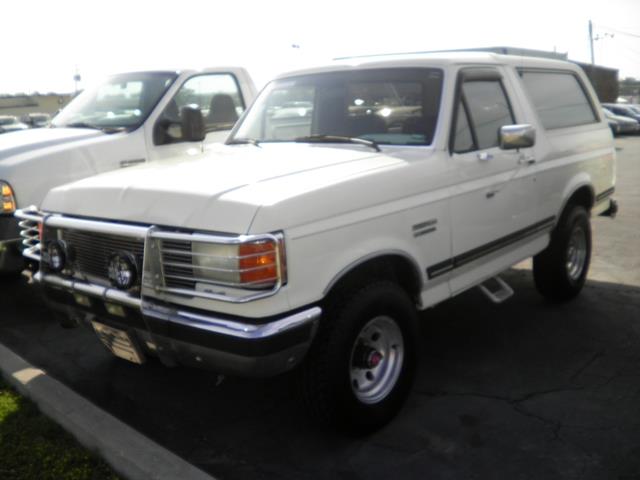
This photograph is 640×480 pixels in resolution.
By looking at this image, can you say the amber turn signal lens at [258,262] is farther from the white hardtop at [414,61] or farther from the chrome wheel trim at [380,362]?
the white hardtop at [414,61]

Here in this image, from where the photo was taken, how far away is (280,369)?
3037mm

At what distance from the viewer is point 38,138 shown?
6117 mm

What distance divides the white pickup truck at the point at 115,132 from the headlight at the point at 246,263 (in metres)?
2.97

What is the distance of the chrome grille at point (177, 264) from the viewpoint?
3098mm

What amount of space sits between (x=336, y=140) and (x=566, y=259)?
2.51m

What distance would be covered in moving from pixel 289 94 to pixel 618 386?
2.93m

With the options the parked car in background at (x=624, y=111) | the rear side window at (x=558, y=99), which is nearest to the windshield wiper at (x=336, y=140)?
the rear side window at (x=558, y=99)

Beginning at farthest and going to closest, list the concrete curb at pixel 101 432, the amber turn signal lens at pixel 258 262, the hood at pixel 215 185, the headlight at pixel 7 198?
the headlight at pixel 7 198 → the concrete curb at pixel 101 432 → the hood at pixel 215 185 → the amber turn signal lens at pixel 258 262

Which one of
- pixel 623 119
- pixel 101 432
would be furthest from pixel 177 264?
pixel 623 119

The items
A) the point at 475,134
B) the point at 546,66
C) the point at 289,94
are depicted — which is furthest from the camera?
the point at 546,66

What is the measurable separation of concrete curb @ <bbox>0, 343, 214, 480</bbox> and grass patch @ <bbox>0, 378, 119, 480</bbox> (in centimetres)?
5

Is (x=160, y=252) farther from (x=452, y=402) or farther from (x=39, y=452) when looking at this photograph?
(x=452, y=402)

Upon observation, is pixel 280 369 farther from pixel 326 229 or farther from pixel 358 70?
pixel 358 70

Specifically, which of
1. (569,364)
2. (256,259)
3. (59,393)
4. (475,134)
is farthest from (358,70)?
(59,393)
